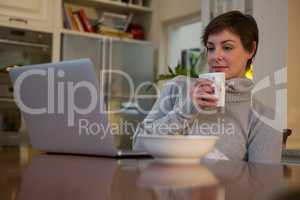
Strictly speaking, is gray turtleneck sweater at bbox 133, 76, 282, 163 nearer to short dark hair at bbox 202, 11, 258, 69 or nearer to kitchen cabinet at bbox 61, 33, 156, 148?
short dark hair at bbox 202, 11, 258, 69

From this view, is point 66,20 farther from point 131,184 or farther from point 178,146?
point 131,184

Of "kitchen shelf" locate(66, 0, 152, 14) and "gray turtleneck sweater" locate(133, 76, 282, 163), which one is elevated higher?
"kitchen shelf" locate(66, 0, 152, 14)

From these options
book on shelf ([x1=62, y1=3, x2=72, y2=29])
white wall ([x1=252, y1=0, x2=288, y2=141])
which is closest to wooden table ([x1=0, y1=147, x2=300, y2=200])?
white wall ([x1=252, y1=0, x2=288, y2=141])

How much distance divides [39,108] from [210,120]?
0.56 meters

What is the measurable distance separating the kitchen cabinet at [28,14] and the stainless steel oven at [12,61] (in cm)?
6

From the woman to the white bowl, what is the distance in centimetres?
29

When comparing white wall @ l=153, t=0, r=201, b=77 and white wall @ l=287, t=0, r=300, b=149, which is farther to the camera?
white wall @ l=153, t=0, r=201, b=77

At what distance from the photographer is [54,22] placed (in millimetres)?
3797

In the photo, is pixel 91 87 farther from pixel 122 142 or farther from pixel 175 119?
pixel 122 142

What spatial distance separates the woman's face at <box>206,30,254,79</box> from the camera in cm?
157

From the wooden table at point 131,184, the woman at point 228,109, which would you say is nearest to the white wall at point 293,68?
the woman at point 228,109

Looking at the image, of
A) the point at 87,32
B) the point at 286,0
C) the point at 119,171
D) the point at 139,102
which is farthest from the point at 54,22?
the point at 119,171

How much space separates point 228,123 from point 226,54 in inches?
10.3

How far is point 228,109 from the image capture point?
151 centimetres
